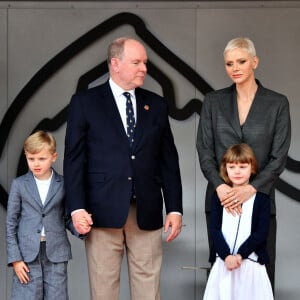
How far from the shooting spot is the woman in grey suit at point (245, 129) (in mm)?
4309

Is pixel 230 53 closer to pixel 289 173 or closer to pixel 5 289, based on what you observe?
pixel 289 173

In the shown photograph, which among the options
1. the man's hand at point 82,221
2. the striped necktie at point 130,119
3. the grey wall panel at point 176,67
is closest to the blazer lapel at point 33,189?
the man's hand at point 82,221

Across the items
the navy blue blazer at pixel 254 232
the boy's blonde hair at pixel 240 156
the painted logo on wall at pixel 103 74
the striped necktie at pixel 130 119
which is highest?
the painted logo on wall at pixel 103 74

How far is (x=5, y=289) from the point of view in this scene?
6129mm

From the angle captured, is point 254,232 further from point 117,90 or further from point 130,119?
point 117,90

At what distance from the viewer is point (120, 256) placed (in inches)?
173

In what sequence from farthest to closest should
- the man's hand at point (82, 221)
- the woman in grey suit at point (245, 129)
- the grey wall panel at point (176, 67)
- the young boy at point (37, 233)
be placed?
the grey wall panel at point (176, 67) → the young boy at point (37, 233) → the woman in grey suit at point (245, 129) → the man's hand at point (82, 221)

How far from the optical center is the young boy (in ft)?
14.5

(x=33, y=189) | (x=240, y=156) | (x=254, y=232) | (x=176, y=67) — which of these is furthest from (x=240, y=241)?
(x=176, y=67)

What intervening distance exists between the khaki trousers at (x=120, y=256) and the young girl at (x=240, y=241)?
0.30 m

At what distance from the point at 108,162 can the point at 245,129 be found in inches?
28.0

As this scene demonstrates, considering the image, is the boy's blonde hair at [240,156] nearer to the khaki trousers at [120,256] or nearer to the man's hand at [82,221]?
the khaki trousers at [120,256]

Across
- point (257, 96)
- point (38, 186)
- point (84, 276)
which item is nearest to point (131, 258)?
point (38, 186)

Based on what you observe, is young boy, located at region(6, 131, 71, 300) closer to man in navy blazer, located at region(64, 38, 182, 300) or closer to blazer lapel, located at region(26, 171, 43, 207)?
blazer lapel, located at region(26, 171, 43, 207)
